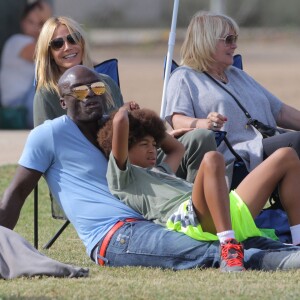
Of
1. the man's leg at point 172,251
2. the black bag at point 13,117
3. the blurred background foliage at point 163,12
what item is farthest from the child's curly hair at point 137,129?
the blurred background foliage at point 163,12

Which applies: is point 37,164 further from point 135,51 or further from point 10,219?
point 135,51

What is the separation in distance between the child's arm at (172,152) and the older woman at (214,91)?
0.61m

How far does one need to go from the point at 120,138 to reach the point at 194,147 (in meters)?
0.89

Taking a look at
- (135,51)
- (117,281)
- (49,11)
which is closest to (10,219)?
(117,281)

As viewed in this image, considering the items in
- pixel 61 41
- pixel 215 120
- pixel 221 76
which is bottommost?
pixel 215 120

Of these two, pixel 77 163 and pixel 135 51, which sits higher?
pixel 77 163

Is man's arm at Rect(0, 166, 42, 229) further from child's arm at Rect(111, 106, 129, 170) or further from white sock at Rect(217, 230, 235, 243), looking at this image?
white sock at Rect(217, 230, 235, 243)

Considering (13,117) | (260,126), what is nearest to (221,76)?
(260,126)

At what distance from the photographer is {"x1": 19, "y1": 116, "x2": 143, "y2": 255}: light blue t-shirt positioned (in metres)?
5.47

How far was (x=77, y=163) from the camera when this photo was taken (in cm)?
558

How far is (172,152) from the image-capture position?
5812mm

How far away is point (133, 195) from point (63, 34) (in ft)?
4.51

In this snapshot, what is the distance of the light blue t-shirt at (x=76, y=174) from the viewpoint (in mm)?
5469

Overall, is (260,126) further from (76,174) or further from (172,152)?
(76,174)
